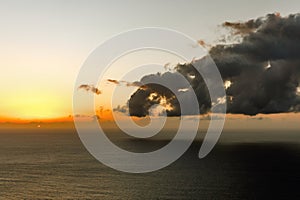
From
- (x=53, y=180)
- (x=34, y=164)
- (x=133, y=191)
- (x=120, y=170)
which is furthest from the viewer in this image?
(x=34, y=164)

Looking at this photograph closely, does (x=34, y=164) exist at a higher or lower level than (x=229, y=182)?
higher

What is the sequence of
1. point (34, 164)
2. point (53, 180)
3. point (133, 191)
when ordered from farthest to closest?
point (34, 164), point (53, 180), point (133, 191)

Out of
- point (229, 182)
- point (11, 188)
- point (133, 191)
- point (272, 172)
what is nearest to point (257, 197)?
point (229, 182)

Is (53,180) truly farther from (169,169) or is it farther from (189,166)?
(189,166)

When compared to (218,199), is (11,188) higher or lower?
higher

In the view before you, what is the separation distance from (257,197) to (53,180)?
8662 centimetres

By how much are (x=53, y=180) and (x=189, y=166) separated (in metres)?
76.4

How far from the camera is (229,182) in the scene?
131500mm

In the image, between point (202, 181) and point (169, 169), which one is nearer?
point (202, 181)

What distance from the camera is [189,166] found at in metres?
179

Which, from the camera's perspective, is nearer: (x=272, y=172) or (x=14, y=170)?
(x=272, y=172)

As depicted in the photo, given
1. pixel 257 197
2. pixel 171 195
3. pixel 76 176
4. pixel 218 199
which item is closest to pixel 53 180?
pixel 76 176

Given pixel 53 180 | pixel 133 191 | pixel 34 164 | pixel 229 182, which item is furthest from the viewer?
pixel 34 164

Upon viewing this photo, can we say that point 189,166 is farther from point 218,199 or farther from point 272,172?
point 218,199
